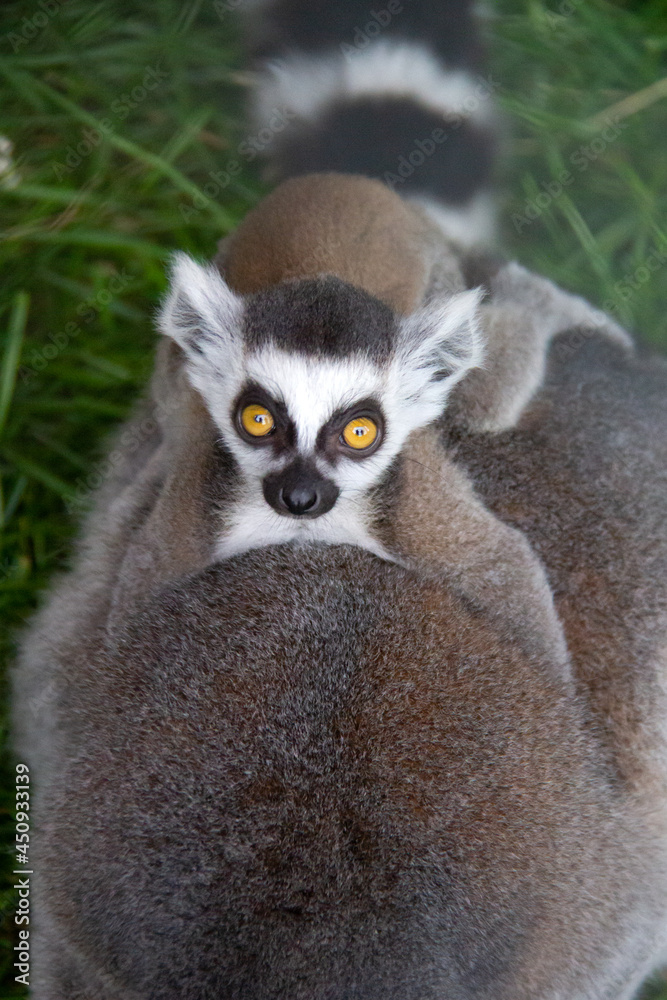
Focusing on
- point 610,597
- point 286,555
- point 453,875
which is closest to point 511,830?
point 453,875

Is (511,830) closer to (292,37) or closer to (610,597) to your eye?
(610,597)

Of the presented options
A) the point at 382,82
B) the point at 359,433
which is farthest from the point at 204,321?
the point at 382,82

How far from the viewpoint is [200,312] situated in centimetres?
228

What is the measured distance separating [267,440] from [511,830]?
101 centimetres

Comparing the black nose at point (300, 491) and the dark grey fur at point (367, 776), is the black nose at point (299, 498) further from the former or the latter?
the dark grey fur at point (367, 776)

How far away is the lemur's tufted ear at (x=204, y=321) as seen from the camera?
2230 mm

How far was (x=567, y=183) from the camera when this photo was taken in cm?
335

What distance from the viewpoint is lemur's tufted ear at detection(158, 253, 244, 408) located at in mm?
2230

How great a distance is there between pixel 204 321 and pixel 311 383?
16.3 inches

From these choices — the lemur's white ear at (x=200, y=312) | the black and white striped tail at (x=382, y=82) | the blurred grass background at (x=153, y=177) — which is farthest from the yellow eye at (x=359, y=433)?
the blurred grass background at (x=153, y=177)

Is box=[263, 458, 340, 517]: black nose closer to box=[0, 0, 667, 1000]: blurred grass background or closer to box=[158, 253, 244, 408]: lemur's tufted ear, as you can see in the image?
box=[158, 253, 244, 408]: lemur's tufted ear

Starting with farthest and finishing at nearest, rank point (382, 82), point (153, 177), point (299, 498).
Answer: point (153, 177)
point (382, 82)
point (299, 498)

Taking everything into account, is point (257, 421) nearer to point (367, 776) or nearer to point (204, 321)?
point (204, 321)

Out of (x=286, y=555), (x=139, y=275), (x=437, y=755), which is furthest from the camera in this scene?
(x=139, y=275)
